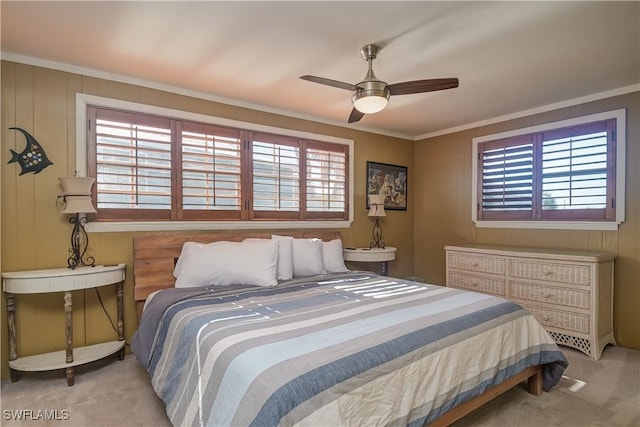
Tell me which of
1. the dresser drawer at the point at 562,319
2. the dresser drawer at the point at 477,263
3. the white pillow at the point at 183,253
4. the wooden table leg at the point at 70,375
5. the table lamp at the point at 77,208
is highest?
the table lamp at the point at 77,208

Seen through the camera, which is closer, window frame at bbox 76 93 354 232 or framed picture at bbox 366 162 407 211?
window frame at bbox 76 93 354 232

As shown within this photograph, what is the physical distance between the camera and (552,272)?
3.19 metres

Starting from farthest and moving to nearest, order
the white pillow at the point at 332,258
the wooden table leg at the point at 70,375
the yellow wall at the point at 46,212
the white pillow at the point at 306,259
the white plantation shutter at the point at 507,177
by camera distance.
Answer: the white plantation shutter at the point at 507,177 < the white pillow at the point at 332,258 < the white pillow at the point at 306,259 < the yellow wall at the point at 46,212 < the wooden table leg at the point at 70,375

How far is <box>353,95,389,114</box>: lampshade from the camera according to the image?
2.27 meters

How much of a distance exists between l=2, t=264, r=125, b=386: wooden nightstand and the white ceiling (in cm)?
163

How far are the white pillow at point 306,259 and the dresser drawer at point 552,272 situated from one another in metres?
2.00

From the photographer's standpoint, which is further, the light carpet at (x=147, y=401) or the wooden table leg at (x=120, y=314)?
the wooden table leg at (x=120, y=314)

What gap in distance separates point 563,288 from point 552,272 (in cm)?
16

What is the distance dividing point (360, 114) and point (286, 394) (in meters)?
2.06

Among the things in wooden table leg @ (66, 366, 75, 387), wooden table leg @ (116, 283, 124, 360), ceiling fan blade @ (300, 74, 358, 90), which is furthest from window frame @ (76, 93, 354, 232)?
ceiling fan blade @ (300, 74, 358, 90)

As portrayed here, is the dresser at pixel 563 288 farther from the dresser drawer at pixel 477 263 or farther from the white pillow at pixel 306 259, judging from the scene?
the white pillow at pixel 306 259

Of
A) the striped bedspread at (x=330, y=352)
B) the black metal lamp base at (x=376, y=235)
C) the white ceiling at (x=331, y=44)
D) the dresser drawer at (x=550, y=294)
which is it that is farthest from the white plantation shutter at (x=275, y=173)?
the dresser drawer at (x=550, y=294)

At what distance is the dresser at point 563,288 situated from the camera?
296cm

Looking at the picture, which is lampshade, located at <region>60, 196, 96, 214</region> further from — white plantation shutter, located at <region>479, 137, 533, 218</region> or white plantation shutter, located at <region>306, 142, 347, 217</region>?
white plantation shutter, located at <region>479, 137, 533, 218</region>
